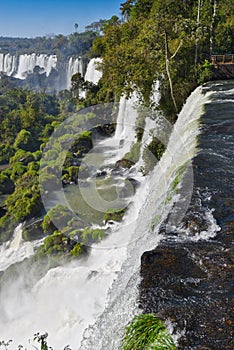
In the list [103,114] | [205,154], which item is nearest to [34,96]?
[103,114]

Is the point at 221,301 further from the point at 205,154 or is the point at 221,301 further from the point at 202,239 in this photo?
the point at 205,154

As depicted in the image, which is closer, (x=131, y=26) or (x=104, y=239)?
(x=104, y=239)

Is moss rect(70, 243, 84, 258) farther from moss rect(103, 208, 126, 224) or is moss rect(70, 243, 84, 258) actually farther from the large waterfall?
moss rect(103, 208, 126, 224)

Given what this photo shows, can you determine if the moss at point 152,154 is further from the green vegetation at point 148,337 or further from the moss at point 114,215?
the green vegetation at point 148,337

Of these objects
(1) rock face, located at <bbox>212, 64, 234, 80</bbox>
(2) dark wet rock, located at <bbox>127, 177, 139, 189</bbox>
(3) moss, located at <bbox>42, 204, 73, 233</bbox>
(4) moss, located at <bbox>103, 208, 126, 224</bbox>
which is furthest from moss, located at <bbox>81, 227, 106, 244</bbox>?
(1) rock face, located at <bbox>212, 64, 234, 80</bbox>

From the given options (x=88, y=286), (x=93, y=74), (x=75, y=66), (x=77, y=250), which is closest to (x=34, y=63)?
(x=75, y=66)

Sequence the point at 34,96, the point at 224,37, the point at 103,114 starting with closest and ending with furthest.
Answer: the point at 224,37, the point at 103,114, the point at 34,96
